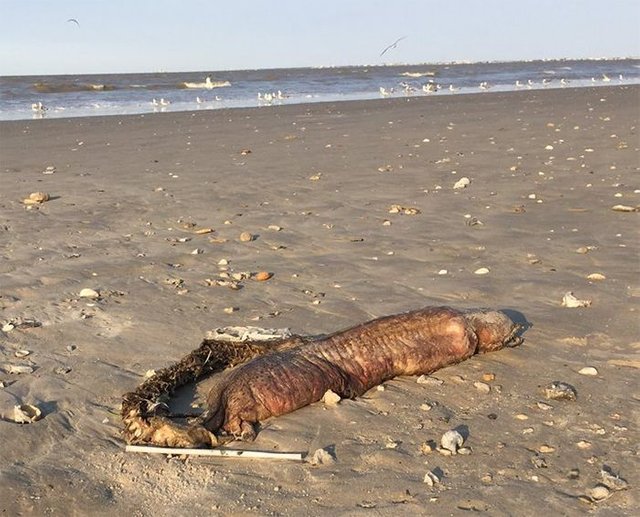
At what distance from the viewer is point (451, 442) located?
3869mm

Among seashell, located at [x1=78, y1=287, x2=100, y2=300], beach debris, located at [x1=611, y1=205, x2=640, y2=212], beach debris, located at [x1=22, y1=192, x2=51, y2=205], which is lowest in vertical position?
Answer: seashell, located at [x1=78, y1=287, x2=100, y2=300]

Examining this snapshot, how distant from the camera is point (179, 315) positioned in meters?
5.68

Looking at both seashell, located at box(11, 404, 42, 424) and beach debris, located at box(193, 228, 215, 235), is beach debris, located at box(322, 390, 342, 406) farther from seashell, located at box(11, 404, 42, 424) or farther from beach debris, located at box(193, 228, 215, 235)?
beach debris, located at box(193, 228, 215, 235)

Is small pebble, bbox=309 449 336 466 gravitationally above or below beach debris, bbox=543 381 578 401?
below

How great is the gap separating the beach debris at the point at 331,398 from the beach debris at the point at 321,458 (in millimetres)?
521

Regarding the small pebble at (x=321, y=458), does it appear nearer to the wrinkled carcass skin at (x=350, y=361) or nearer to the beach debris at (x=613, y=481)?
the wrinkled carcass skin at (x=350, y=361)

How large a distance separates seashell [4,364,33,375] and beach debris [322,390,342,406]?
5.67 ft

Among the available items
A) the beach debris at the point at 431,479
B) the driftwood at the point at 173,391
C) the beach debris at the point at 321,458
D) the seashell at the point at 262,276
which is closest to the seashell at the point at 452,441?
the beach debris at the point at 431,479

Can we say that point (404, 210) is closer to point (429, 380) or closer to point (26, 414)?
point (429, 380)

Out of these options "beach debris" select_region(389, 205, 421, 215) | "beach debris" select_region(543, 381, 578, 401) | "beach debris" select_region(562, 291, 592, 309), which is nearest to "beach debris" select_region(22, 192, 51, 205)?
"beach debris" select_region(389, 205, 421, 215)

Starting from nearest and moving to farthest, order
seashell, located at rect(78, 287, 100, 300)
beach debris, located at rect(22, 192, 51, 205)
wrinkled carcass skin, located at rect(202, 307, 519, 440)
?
1. wrinkled carcass skin, located at rect(202, 307, 519, 440)
2. seashell, located at rect(78, 287, 100, 300)
3. beach debris, located at rect(22, 192, 51, 205)

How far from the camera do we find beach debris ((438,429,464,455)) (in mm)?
3838

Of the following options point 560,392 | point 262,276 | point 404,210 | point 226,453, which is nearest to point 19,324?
point 262,276

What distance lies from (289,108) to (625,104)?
353 inches
